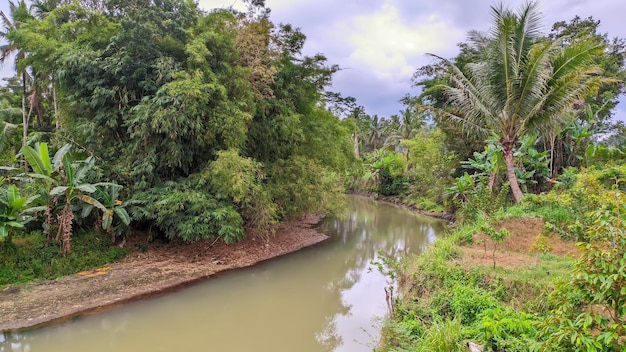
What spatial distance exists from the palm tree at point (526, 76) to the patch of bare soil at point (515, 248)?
1.47 m

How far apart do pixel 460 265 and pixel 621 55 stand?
14.1 meters

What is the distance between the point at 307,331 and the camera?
5.90 metres

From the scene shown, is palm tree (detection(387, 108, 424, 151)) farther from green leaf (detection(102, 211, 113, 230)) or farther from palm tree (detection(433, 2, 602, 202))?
green leaf (detection(102, 211, 113, 230))

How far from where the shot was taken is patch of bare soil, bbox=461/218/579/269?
19.5 ft

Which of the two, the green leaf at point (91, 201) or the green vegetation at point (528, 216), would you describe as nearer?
the green vegetation at point (528, 216)

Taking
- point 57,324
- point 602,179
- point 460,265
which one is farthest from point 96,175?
point 602,179

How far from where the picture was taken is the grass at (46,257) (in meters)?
6.82

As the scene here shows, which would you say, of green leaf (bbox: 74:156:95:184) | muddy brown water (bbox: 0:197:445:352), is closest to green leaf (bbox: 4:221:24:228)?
green leaf (bbox: 74:156:95:184)

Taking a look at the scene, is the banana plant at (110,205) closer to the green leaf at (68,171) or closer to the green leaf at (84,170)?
the green leaf at (84,170)

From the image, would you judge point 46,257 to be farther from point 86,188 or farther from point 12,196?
point 86,188

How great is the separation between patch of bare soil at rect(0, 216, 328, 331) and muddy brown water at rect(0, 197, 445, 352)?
292 millimetres

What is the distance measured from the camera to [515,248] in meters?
7.14

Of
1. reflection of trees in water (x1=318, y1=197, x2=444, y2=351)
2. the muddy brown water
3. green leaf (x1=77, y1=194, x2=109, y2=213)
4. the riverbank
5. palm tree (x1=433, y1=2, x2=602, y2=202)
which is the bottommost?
the muddy brown water

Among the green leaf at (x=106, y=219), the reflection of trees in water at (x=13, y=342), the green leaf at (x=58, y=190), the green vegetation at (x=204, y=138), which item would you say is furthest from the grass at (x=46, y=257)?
the reflection of trees in water at (x=13, y=342)
